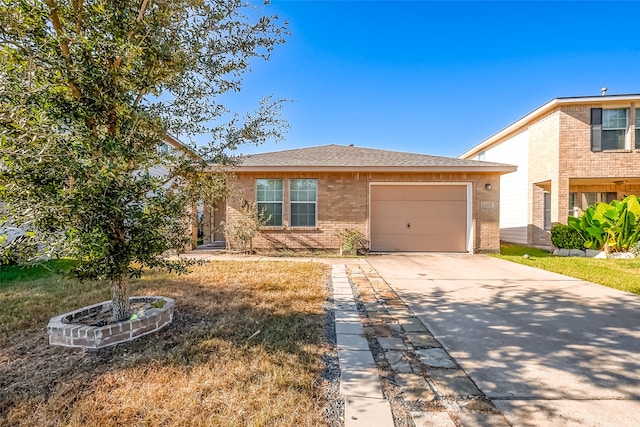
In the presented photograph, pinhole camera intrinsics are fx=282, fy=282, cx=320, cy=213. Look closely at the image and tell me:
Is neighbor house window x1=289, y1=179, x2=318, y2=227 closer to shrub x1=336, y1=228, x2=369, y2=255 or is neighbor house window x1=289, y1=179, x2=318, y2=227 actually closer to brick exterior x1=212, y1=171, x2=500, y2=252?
brick exterior x1=212, y1=171, x2=500, y2=252

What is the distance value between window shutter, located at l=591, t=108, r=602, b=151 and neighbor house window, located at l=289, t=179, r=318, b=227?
10.7 meters

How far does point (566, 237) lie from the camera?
10.4m

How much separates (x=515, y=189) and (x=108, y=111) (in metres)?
16.5

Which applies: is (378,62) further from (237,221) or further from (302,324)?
(302,324)

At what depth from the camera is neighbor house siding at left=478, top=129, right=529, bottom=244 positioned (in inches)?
520

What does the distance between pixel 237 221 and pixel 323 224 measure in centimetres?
310

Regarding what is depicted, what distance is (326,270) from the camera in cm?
718

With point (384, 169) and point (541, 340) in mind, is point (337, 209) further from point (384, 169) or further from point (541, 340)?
point (541, 340)

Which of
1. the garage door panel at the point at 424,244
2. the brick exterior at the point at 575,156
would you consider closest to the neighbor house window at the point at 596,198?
the brick exterior at the point at 575,156

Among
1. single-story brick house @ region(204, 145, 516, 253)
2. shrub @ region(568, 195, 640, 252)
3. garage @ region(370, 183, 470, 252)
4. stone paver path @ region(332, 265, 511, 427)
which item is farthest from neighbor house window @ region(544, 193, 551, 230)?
stone paver path @ region(332, 265, 511, 427)

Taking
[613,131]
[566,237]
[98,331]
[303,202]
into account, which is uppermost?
[613,131]

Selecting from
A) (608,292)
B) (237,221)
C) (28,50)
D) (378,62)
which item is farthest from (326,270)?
(378,62)

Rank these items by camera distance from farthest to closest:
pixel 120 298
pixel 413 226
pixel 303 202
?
pixel 413 226 → pixel 303 202 → pixel 120 298

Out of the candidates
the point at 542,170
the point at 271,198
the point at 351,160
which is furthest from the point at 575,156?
the point at 271,198
